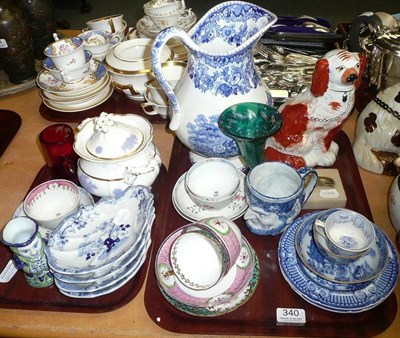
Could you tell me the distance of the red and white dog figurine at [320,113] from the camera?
78cm

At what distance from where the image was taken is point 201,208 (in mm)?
851

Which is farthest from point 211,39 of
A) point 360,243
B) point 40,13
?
point 40,13

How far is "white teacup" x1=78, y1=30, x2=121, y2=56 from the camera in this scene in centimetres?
128

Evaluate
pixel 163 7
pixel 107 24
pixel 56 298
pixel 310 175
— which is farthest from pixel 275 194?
pixel 107 24

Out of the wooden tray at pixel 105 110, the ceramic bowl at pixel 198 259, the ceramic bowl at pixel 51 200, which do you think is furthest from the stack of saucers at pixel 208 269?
the wooden tray at pixel 105 110

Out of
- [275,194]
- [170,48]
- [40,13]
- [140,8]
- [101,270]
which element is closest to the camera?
[101,270]

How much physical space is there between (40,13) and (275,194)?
110 centimetres

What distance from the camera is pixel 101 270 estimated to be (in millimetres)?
697

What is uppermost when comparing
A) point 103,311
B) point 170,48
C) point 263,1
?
point 170,48

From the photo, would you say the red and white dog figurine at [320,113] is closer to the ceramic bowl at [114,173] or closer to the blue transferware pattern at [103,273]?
the ceramic bowl at [114,173]

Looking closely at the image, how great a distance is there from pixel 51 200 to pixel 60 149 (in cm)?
15

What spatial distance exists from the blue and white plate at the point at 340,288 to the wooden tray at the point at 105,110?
1.97 ft

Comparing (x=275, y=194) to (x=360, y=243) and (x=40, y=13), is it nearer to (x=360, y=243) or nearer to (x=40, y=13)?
(x=360, y=243)

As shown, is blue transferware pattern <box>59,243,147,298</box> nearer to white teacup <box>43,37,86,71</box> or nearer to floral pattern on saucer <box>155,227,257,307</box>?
floral pattern on saucer <box>155,227,257,307</box>
